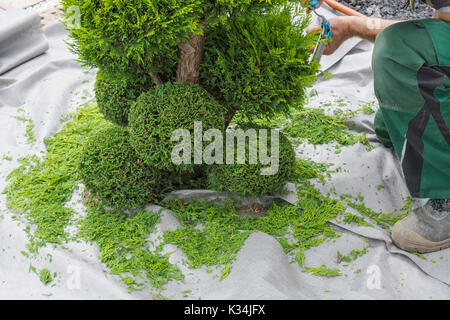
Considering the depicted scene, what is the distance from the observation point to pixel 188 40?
4.99 ft

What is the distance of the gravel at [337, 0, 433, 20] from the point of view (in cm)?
350

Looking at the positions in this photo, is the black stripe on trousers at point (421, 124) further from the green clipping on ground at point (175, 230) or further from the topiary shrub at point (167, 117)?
the topiary shrub at point (167, 117)

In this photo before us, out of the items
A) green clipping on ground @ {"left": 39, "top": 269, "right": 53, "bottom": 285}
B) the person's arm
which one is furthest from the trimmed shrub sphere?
green clipping on ground @ {"left": 39, "top": 269, "right": 53, "bottom": 285}

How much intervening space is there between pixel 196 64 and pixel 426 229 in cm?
116

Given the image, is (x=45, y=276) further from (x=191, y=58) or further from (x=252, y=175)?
(x=191, y=58)

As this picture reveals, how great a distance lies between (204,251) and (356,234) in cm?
66

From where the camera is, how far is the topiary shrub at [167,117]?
1.56 metres

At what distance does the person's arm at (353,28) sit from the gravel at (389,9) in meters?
1.66

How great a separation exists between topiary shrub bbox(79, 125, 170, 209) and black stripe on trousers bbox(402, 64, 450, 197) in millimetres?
1051

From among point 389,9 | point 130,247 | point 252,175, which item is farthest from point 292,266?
point 389,9

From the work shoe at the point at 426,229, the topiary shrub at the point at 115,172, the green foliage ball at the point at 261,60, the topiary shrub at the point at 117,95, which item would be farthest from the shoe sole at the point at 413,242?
the topiary shrub at the point at 117,95

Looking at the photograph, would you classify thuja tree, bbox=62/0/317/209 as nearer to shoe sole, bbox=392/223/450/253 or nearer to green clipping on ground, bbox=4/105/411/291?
green clipping on ground, bbox=4/105/411/291
